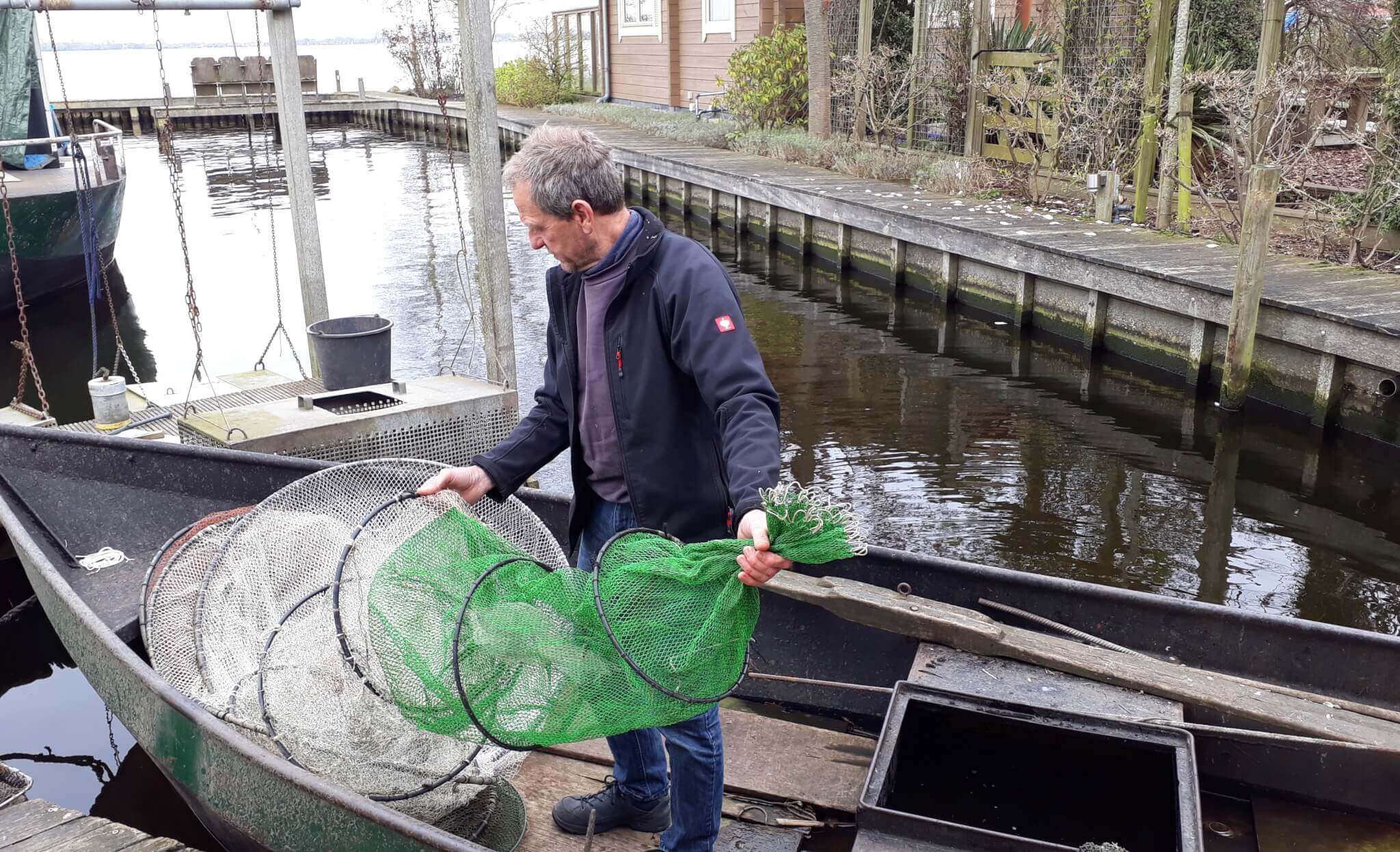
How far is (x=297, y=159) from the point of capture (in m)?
8.39

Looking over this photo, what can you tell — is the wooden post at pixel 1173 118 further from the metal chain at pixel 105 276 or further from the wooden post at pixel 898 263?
the metal chain at pixel 105 276

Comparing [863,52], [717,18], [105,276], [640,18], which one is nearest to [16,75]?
[105,276]

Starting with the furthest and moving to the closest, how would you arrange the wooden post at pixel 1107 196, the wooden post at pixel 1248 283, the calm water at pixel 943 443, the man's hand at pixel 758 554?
the wooden post at pixel 1107 196 → the wooden post at pixel 1248 283 → the calm water at pixel 943 443 → the man's hand at pixel 758 554

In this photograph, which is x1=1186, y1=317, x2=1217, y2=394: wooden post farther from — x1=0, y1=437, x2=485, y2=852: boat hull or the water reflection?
x1=0, y1=437, x2=485, y2=852: boat hull

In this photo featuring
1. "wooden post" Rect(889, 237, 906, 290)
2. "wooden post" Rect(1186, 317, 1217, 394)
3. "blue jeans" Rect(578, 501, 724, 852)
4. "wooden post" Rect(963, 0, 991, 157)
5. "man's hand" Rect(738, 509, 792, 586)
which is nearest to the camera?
"man's hand" Rect(738, 509, 792, 586)

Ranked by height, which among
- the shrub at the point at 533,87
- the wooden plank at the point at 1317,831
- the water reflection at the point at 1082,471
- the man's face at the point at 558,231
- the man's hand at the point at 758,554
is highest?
the shrub at the point at 533,87

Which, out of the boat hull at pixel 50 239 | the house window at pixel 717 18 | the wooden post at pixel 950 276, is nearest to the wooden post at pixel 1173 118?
the wooden post at pixel 950 276

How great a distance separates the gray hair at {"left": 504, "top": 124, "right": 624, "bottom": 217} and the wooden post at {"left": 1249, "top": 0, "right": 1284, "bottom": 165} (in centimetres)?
1001

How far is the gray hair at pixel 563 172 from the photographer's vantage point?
3121 mm

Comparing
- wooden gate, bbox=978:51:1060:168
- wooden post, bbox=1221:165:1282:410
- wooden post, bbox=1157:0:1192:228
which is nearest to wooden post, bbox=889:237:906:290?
wooden gate, bbox=978:51:1060:168

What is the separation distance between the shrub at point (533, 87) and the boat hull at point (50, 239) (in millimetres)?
18249

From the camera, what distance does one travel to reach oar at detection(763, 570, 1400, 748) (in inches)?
151

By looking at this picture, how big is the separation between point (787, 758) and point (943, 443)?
603 centimetres

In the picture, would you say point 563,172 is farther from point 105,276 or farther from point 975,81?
point 975,81
